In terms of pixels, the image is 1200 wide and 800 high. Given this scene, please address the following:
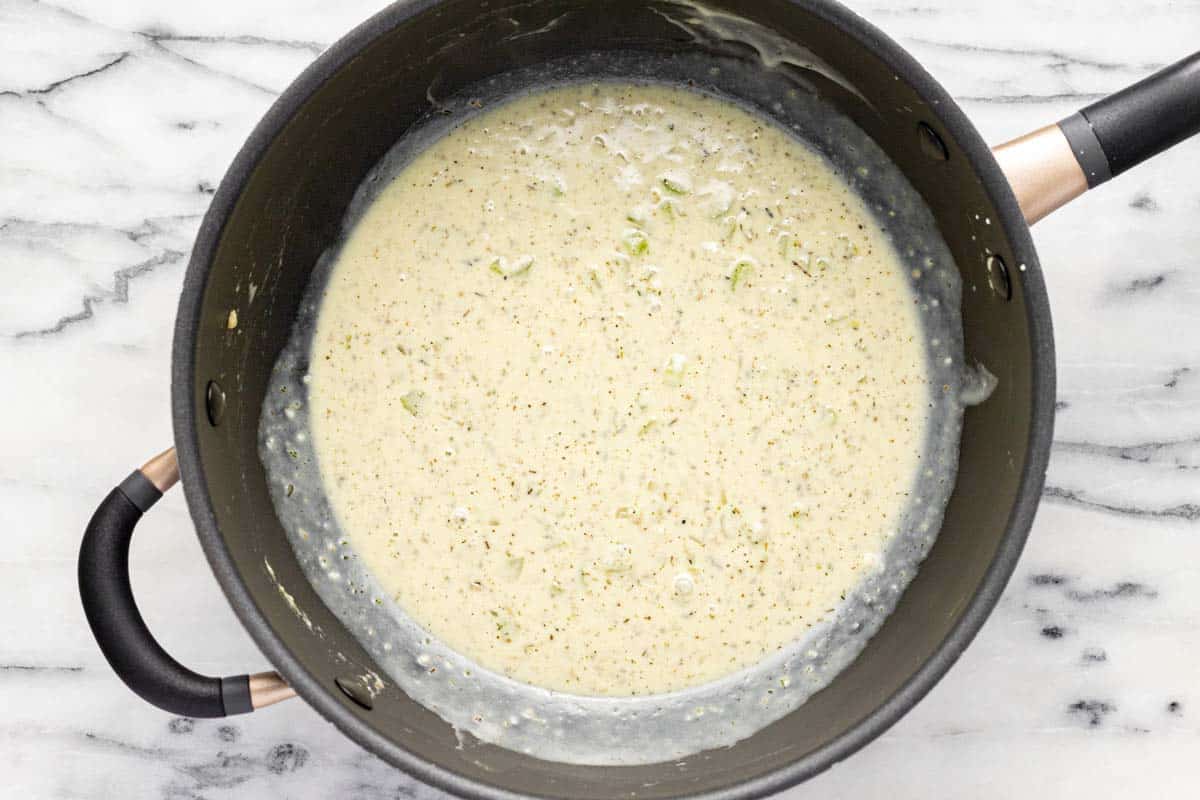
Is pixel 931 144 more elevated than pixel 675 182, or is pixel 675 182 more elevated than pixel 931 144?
pixel 931 144

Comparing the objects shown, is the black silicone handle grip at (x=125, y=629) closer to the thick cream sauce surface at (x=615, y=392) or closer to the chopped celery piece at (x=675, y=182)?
the thick cream sauce surface at (x=615, y=392)

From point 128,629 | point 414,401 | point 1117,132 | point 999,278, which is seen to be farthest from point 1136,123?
point 128,629

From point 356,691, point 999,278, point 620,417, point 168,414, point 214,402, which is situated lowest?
point 356,691

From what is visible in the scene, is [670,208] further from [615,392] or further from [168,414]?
[168,414]

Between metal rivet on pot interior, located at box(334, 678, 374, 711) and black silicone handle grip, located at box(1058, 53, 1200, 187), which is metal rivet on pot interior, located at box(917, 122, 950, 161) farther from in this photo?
metal rivet on pot interior, located at box(334, 678, 374, 711)

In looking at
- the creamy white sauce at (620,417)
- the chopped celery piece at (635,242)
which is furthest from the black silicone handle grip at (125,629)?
the chopped celery piece at (635,242)
